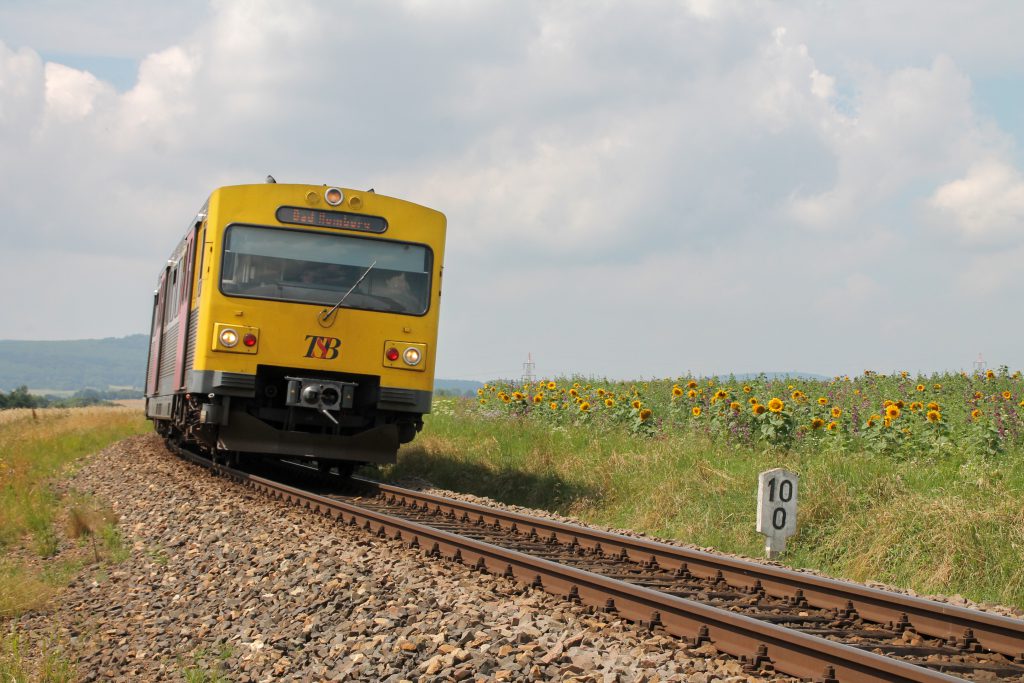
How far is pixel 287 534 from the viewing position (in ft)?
28.7

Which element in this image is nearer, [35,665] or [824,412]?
[35,665]

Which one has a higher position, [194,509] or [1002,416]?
[1002,416]

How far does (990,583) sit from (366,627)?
4.49 m

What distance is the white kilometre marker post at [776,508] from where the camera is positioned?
28.0ft

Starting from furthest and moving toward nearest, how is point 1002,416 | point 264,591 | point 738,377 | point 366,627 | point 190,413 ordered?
point 738,377
point 190,413
point 1002,416
point 264,591
point 366,627

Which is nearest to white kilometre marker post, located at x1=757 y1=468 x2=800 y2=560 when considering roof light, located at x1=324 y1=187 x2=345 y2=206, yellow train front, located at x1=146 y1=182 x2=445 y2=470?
yellow train front, located at x1=146 y1=182 x2=445 y2=470

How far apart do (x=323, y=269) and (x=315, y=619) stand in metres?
6.28

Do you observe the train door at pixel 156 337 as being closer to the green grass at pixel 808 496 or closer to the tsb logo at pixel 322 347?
the green grass at pixel 808 496

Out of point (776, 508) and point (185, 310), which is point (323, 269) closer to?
point (185, 310)

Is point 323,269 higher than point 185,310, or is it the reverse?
point 323,269

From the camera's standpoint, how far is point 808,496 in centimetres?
938

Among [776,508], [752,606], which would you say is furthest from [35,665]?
[776,508]

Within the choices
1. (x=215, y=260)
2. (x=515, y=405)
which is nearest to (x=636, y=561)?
(x=215, y=260)

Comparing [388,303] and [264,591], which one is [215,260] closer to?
[388,303]
